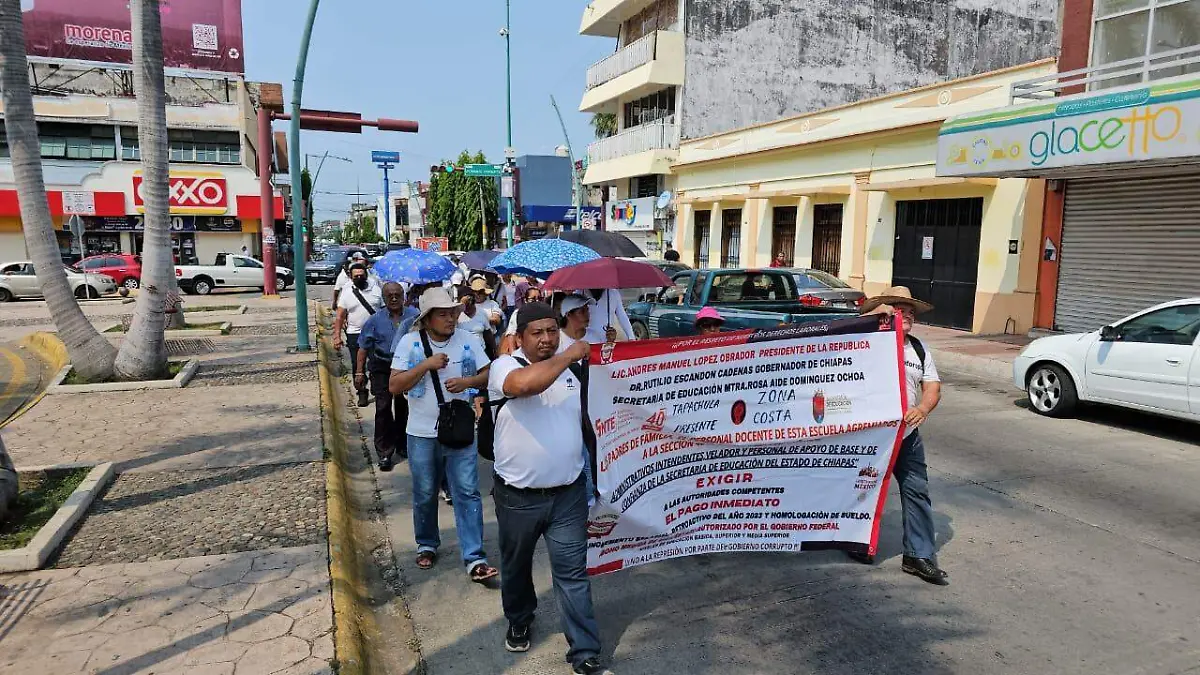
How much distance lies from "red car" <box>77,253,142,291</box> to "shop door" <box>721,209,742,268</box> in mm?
20403

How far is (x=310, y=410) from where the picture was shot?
30.5ft

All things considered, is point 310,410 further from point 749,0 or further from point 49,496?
point 749,0

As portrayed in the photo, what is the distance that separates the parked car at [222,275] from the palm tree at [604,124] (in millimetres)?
20230

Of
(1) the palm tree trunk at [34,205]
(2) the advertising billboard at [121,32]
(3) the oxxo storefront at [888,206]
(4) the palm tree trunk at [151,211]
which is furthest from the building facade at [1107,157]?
(2) the advertising billboard at [121,32]

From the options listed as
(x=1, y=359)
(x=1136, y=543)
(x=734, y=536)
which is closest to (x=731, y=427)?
(x=734, y=536)

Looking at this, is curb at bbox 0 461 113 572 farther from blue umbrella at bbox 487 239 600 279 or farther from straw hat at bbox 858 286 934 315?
straw hat at bbox 858 286 934 315

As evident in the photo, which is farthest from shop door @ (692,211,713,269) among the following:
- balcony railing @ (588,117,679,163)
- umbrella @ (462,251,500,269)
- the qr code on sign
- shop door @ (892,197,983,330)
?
the qr code on sign

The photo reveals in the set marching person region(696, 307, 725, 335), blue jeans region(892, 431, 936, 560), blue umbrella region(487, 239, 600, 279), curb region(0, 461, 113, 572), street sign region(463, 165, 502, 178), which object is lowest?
curb region(0, 461, 113, 572)

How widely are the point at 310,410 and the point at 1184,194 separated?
14102 mm

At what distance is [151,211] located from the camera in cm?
1040

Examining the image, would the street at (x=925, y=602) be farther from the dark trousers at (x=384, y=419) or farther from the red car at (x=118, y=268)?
the red car at (x=118, y=268)

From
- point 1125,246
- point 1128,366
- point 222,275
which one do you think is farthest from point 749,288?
point 222,275

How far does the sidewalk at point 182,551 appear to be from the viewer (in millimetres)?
3912

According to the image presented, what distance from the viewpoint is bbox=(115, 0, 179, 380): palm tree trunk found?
10.3m
